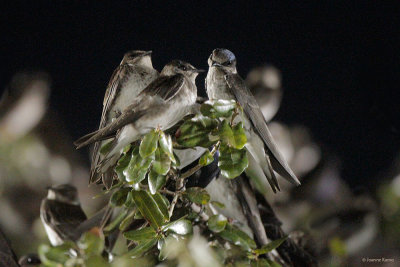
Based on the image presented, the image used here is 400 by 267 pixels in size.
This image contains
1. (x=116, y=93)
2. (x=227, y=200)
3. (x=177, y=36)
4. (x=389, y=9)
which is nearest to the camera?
(x=116, y=93)

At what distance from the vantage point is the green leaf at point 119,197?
74 centimetres

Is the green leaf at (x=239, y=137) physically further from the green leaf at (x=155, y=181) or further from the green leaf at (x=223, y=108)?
the green leaf at (x=155, y=181)

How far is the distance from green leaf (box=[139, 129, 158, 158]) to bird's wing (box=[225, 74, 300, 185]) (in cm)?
23

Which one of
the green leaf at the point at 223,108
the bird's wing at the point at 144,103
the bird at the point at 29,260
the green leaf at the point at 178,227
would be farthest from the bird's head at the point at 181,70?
the bird at the point at 29,260

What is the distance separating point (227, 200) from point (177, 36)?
0.44m

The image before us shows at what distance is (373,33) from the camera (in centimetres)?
121

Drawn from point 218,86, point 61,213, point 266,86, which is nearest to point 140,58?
point 218,86

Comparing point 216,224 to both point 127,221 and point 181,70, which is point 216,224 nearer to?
point 127,221

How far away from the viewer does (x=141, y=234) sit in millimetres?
669

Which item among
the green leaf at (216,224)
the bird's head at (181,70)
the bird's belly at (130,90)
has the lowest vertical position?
the green leaf at (216,224)

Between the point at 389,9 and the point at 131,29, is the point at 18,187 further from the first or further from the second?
the point at 389,9

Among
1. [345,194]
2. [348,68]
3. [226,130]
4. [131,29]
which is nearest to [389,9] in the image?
[348,68]

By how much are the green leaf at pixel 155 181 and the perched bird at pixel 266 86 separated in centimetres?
61

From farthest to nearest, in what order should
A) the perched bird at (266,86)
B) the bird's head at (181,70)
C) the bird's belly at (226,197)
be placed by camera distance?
the perched bird at (266,86) < the bird's belly at (226,197) < the bird's head at (181,70)
